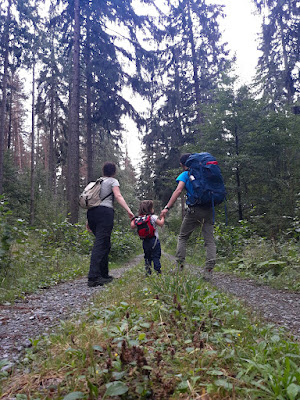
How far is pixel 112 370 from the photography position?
148cm

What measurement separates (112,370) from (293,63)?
18746 mm

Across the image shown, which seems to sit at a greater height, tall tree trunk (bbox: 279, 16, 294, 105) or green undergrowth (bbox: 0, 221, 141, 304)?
tall tree trunk (bbox: 279, 16, 294, 105)

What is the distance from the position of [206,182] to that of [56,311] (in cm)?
266

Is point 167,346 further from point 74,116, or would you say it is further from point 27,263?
point 74,116

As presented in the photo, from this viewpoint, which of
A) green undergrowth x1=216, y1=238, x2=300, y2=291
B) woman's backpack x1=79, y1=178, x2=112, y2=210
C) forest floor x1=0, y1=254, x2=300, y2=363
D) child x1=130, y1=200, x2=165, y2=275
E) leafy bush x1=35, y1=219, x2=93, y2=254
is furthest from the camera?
leafy bush x1=35, y1=219, x2=93, y2=254

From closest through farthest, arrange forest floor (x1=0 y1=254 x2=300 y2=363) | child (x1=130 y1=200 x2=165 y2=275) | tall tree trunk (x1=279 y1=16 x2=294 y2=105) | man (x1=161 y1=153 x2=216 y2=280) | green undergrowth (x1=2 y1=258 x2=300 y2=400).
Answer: green undergrowth (x1=2 y1=258 x2=300 y2=400) < forest floor (x1=0 y1=254 x2=300 y2=363) < man (x1=161 y1=153 x2=216 y2=280) < child (x1=130 y1=200 x2=165 y2=275) < tall tree trunk (x1=279 y1=16 x2=294 y2=105)

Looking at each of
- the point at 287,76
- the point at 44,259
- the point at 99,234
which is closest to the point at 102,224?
the point at 99,234

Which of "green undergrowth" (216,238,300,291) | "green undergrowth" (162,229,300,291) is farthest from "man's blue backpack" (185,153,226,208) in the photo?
"green undergrowth" (216,238,300,291)

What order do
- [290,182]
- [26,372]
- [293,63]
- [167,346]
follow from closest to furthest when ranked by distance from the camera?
[26,372] → [167,346] → [290,182] → [293,63]

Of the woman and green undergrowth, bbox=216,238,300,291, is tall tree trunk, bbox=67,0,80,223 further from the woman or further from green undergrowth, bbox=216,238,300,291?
the woman

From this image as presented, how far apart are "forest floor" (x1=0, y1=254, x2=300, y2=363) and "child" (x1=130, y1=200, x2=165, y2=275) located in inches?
47.0

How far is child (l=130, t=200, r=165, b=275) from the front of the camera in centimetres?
489

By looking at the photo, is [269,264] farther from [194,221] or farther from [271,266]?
[194,221]

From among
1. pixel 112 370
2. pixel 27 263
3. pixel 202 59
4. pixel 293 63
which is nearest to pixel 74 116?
pixel 27 263
